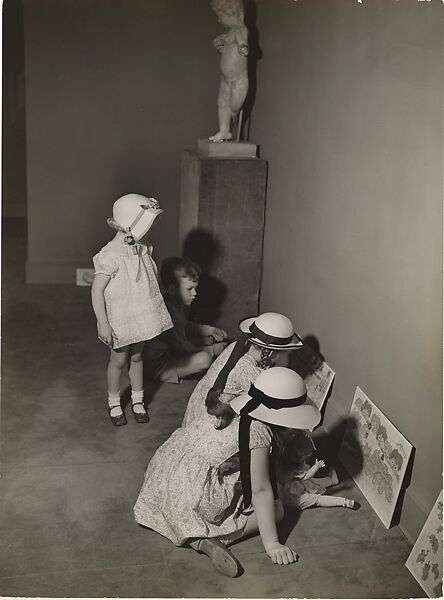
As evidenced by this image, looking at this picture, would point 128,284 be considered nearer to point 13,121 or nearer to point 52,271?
point 52,271

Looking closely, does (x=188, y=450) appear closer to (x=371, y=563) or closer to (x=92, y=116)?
(x=371, y=563)

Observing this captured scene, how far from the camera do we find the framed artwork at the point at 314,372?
13.8ft

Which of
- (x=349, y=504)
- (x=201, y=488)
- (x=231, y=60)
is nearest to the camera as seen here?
(x=201, y=488)

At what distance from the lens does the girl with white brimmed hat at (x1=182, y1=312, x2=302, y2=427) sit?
126 inches

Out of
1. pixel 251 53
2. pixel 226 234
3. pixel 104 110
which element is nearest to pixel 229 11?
pixel 251 53

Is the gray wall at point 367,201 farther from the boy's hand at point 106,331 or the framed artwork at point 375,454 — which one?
the boy's hand at point 106,331

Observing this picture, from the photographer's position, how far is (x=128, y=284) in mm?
3930

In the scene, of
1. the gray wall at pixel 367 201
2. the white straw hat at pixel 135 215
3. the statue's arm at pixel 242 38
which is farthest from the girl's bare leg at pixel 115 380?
the statue's arm at pixel 242 38

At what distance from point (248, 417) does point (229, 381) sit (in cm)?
28

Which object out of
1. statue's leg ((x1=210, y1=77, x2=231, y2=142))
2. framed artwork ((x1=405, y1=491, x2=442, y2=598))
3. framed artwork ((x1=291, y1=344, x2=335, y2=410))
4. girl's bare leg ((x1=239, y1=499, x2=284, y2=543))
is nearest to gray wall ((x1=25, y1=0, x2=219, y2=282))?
statue's leg ((x1=210, y1=77, x2=231, y2=142))

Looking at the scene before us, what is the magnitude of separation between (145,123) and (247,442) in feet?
13.2

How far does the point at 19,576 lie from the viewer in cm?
290

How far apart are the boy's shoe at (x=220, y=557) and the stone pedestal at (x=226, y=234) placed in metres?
2.45

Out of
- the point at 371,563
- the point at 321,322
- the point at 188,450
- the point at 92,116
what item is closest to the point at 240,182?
the point at 321,322
